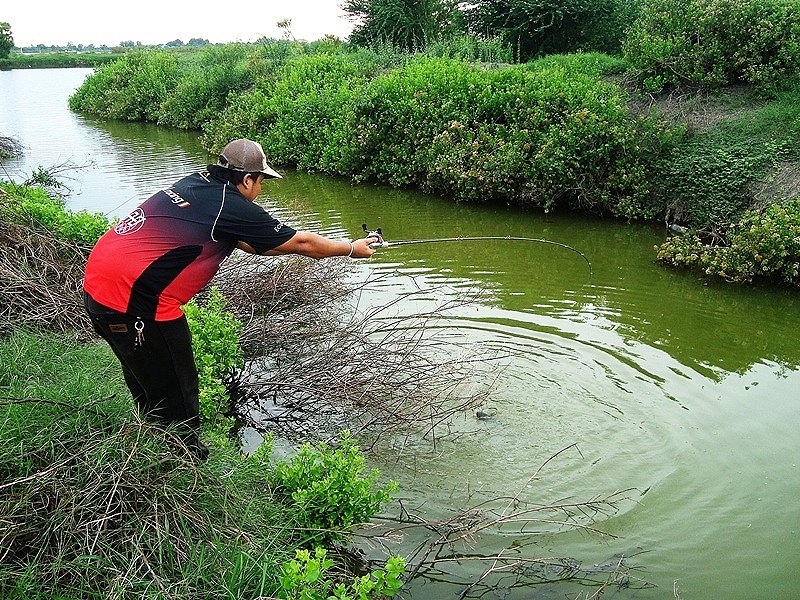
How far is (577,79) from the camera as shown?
1253 cm

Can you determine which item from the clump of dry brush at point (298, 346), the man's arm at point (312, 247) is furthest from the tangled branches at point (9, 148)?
the man's arm at point (312, 247)

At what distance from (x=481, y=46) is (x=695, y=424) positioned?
12329 mm

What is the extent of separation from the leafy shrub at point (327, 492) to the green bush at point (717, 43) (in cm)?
1010

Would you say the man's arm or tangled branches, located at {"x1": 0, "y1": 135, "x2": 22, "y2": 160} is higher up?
the man's arm

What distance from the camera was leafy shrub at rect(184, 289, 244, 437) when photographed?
493 centimetres

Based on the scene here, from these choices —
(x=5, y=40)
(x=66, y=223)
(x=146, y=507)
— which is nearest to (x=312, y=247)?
(x=146, y=507)

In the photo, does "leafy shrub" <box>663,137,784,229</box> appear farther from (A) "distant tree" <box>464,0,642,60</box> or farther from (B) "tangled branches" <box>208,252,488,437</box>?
(A) "distant tree" <box>464,0,642,60</box>

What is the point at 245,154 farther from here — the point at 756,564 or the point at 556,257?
the point at 556,257

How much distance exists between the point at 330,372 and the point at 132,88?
26794 millimetres

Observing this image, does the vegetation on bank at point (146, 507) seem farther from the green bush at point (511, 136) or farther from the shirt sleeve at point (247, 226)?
the green bush at point (511, 136)

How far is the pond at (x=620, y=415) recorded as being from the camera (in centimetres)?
438

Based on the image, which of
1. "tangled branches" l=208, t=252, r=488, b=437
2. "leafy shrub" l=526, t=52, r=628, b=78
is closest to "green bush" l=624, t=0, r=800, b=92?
"leafy shrub" l=526, t=52, r=628, b=78

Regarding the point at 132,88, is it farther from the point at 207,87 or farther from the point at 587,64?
the point at 587,64

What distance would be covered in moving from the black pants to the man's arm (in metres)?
0.61
